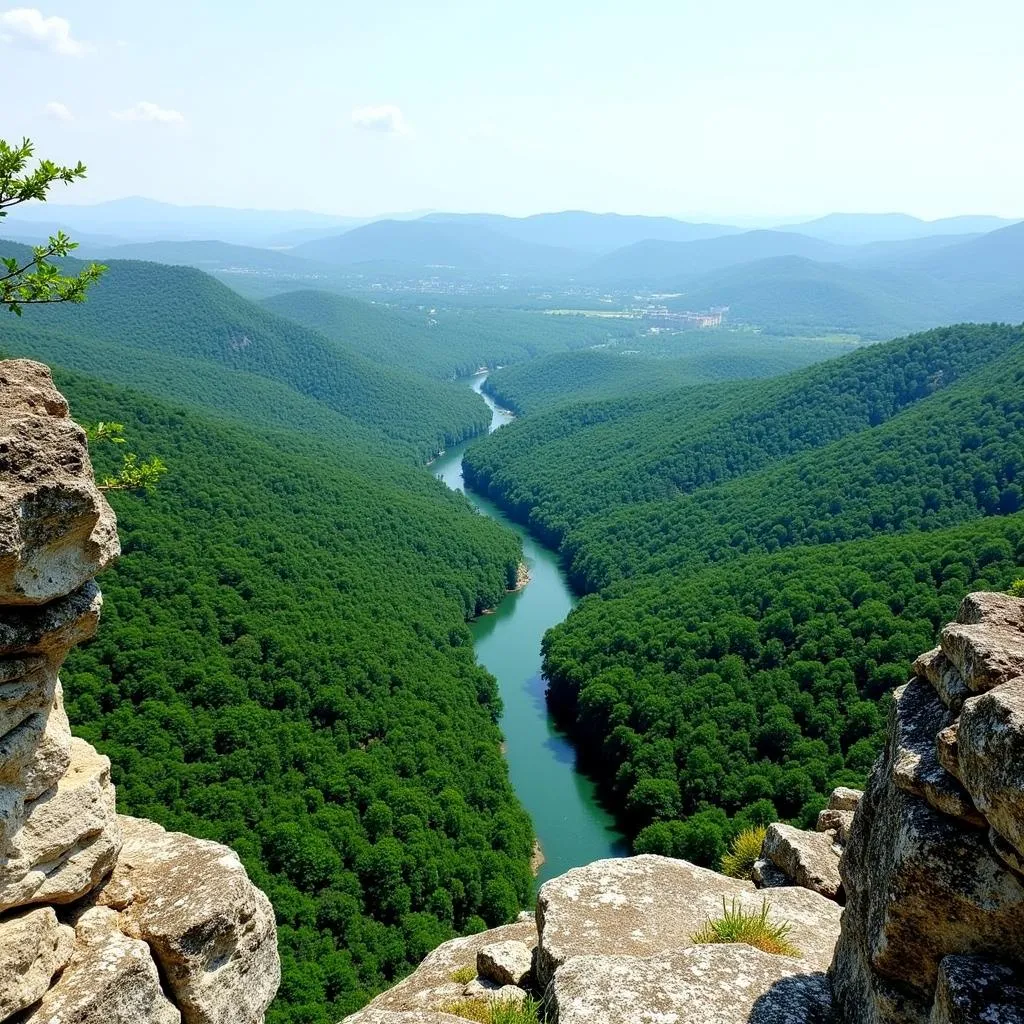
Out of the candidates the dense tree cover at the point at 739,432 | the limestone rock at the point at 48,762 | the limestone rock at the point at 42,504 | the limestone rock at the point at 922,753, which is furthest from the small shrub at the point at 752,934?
the dense tree cover at the point at 739,432

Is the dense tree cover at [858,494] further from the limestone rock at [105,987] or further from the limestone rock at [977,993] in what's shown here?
the limestone rock at [105,987]

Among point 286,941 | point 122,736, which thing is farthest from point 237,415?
point 286,941

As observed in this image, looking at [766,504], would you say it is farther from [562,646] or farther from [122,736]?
[122,736]

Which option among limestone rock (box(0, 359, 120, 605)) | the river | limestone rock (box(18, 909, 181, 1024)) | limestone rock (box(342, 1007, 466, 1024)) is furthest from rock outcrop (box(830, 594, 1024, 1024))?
the river

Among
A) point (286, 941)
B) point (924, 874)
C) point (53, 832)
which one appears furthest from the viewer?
point (286, 941)

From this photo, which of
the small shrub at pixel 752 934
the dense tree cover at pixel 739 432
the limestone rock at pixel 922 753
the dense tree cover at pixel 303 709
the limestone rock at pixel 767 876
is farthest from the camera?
the dense tree cover at pixel 739 432

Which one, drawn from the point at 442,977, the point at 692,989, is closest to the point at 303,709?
the point at 442,977

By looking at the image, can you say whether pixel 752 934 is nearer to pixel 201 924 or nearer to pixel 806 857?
pixel 806 857
